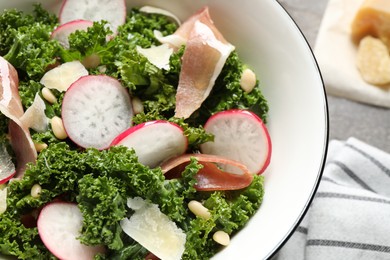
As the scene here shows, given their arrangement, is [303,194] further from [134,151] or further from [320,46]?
[320,46]

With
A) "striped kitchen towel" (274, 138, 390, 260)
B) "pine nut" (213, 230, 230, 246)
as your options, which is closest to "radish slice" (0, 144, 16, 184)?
"pine nut" (213, 230, 230, 246)

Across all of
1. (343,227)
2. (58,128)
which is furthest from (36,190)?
(343,227)

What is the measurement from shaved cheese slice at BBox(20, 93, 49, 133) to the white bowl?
20.4 inches

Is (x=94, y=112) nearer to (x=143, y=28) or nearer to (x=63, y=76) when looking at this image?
(x=63, y=76)

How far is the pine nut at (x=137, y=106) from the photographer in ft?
7.02

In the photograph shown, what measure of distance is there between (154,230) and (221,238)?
22 centimetres

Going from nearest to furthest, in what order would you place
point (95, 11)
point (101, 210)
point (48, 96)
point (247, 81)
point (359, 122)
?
point (101, 210) → point (48, 96) → point (247, 81) → point (95, 11) → point (359, 122)

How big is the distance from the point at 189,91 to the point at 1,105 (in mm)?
623

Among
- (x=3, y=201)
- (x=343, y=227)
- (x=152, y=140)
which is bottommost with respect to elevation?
(x=343, y=227)

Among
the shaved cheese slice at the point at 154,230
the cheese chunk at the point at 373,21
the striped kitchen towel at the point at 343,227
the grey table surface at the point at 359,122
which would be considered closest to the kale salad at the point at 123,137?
the shaved cheese slice at the point at 154,230

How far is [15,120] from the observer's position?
200cm

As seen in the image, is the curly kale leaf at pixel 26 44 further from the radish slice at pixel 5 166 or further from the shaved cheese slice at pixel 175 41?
the shaved cheese slice at pixel 175 41

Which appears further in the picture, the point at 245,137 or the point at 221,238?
the point at 245,137

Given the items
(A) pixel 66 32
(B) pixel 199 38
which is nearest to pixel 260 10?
(B) pixel 199 38
